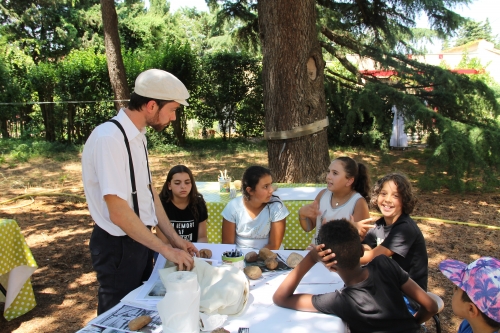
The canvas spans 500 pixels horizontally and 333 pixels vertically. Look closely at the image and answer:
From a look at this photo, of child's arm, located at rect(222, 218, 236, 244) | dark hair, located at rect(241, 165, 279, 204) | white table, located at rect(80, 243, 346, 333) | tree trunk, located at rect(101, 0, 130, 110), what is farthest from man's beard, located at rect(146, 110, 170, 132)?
tree trunk, located at rect(101, 0, 130, 110)

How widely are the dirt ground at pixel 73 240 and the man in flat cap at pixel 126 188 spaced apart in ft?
4.54

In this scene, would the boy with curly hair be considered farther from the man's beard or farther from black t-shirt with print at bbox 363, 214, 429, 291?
the man's beard

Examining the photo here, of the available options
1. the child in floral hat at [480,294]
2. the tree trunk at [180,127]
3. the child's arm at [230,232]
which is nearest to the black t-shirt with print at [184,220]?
the child's arm at [230,232]

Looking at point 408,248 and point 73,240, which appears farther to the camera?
point 73,240

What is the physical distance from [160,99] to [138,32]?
2073cm

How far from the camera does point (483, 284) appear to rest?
147 centimetres

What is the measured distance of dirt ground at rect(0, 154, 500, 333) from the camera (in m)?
3.17

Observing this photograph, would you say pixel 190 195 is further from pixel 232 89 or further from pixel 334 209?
pixel 232 89

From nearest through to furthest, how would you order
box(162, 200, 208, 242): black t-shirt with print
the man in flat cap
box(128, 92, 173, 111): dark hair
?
the man in flat cap
box(128, 92, 173, 111): dark hair
box(162, 200, 208, 242): black t-shirt with print

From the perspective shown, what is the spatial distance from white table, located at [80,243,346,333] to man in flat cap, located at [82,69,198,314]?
0.18 metres

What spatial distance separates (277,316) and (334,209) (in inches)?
53.3

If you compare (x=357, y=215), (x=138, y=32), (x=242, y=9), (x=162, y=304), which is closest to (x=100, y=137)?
(x=162, y=304)

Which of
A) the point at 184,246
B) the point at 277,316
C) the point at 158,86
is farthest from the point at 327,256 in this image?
the point at 158,86

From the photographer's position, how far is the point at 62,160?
997 centimetres
